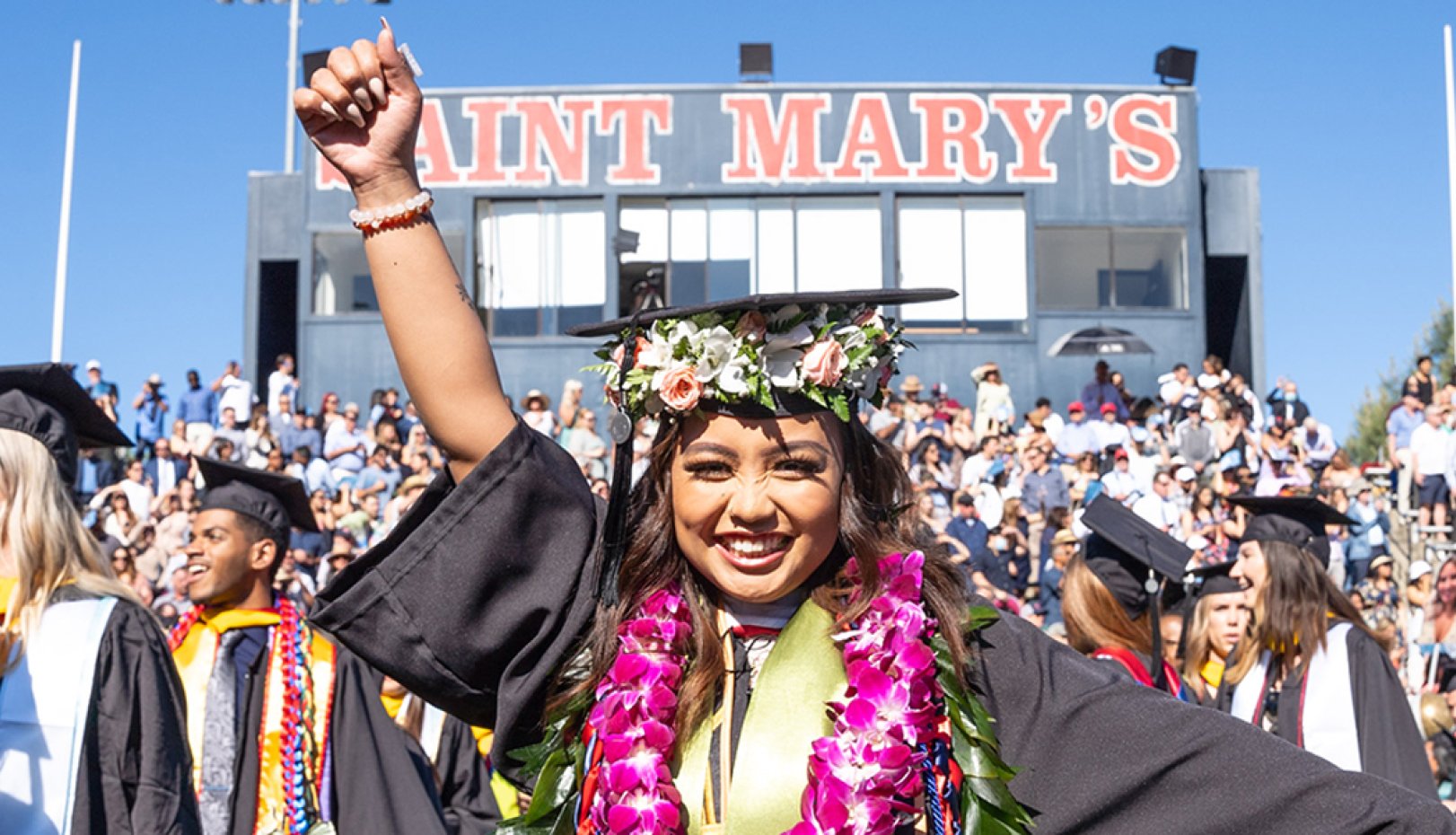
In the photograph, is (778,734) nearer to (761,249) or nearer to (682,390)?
(682,390)

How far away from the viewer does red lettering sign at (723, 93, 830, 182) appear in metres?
27.3

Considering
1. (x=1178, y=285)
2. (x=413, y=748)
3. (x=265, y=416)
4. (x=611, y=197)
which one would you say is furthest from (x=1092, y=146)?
(x=413, y=748)

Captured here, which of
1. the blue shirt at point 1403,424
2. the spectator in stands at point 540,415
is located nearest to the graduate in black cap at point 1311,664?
the spectator in stands at point 540,415

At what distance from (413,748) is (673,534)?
3419mm

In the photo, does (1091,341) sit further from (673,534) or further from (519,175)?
(673,534)

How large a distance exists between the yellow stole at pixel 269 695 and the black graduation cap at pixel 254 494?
43 centimetres

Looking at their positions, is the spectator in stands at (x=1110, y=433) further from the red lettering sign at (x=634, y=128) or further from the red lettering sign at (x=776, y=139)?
the red lettering sign at (x=634, y=128)

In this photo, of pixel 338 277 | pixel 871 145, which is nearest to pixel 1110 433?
pixel 871 145

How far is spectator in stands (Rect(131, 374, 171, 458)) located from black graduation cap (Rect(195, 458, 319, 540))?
48.0 feet

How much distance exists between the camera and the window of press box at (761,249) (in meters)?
26.9

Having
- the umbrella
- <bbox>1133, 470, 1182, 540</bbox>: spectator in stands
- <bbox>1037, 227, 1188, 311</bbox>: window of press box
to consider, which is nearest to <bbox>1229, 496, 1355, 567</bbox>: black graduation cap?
<bbox>1133, 470, 1182, 540</bbox>: spectator in stands

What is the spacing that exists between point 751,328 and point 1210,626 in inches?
203

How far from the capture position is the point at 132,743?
3971 mm

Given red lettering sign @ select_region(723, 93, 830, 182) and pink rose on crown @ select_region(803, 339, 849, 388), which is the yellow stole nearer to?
pink rose on crown @ select_region(803, 339, 849, 388)
